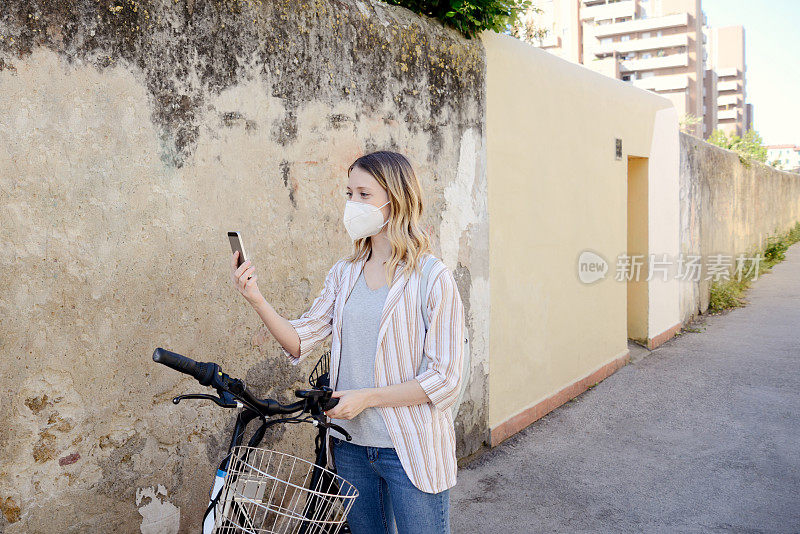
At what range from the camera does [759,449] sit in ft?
16.2

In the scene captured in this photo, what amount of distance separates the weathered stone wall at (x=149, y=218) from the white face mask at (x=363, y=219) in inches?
41.9

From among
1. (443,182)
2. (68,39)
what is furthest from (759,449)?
(68,39)

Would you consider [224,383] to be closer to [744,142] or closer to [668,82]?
[744,142]

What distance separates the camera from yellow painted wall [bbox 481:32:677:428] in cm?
510

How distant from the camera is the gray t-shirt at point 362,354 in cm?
203

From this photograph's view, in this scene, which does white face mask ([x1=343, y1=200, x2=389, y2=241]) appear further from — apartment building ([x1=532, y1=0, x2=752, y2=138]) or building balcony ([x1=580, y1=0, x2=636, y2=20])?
building balcony ([x1=580, y1=0, x2=636, y2=20])

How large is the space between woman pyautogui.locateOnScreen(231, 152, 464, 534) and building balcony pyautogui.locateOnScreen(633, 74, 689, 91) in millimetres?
65959

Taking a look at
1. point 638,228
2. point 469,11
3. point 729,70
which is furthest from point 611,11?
point 469,11

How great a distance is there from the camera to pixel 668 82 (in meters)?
63.5

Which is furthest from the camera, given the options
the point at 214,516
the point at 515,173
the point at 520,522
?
the point at 515,173

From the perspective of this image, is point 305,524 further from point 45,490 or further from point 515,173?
point 515,173

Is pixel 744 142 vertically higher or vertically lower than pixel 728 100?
lower

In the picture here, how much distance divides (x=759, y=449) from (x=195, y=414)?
4115 millimetres

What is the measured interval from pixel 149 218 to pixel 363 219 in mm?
1114
